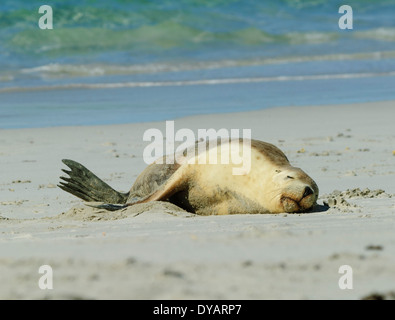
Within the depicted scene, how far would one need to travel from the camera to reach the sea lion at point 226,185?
209 inches

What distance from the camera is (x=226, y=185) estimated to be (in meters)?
5.59

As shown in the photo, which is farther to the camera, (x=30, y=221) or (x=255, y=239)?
(x=30, y=221)

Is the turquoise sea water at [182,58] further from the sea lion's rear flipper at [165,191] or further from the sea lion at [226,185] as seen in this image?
the sea lion's rear flipper at [165,191]

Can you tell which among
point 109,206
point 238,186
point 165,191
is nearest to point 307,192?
point 238,186

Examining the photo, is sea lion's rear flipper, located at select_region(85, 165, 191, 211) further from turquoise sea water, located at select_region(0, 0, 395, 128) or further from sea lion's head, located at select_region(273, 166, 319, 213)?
turquoise sea water, located at select_region(0, 0, 395, 128)

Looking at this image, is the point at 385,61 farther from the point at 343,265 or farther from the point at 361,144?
the point at 343,265

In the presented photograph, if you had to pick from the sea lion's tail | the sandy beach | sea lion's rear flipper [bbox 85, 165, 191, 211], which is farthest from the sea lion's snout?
the sea lion's tail

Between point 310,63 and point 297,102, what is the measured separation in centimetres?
708

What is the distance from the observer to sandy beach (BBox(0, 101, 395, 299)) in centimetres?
324

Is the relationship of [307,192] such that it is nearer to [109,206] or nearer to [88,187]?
[109,206]

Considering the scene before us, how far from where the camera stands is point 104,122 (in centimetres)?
1128

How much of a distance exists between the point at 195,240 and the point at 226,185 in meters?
1.48

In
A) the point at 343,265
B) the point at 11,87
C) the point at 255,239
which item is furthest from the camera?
the point at 11,87
